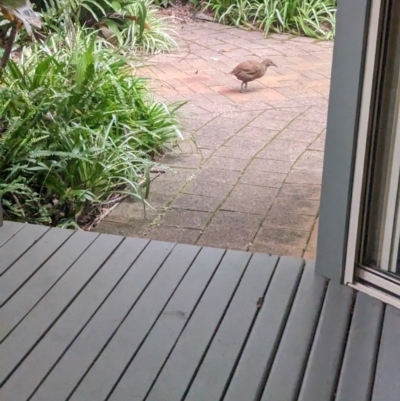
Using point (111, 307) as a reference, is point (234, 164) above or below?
below

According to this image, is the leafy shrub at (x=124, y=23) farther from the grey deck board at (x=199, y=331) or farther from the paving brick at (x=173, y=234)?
the grey deck board at (x=199, y=331)

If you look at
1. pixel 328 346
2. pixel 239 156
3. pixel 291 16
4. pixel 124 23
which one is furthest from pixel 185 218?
pixel 291 16

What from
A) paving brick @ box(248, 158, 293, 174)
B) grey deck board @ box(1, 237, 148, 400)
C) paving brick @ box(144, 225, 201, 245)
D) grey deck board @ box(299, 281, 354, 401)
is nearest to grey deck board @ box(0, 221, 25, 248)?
grey deck board @ box(1, 237, 148, 400)

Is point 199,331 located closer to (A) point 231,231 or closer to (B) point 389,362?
(B) point 389,362

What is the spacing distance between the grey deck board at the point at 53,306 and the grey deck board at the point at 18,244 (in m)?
0.23

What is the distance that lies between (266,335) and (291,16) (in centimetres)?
522

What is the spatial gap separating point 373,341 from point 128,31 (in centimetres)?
442

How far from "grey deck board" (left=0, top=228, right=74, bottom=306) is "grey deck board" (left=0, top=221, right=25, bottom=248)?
12 cm

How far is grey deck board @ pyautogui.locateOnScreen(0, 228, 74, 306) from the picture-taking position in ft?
6.93

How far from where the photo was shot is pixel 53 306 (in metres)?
2.01

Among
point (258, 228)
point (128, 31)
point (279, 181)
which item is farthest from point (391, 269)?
point (128, 31)

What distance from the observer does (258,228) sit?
9.30 feet

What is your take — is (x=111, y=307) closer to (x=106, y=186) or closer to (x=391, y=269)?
(x=391, y=269)

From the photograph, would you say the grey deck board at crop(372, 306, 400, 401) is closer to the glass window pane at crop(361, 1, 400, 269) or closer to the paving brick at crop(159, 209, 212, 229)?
the glass window pane at crop(361, 1, 400, 269)
